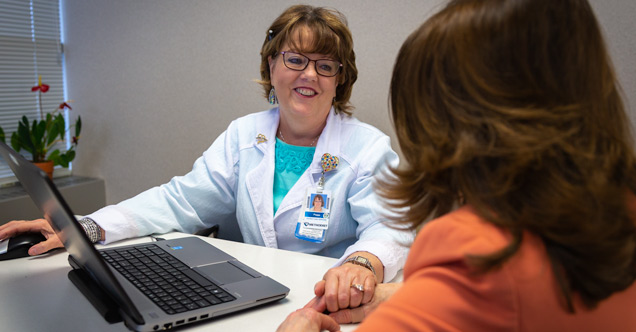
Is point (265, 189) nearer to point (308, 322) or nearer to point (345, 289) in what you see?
point (345, 289)

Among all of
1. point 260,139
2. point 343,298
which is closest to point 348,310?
point 343,298

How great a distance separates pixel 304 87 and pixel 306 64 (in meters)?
0.09

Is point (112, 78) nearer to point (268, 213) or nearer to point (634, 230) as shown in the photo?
point (268, 213)

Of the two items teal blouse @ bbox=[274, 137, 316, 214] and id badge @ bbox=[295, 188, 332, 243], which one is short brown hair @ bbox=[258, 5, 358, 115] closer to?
teal blouse @ bbox=[274, 137, 316, 214]

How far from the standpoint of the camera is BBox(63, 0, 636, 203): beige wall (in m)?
2.58

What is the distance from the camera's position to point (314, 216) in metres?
1.77

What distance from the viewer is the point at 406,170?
77 centimetres

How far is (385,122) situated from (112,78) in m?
1.96

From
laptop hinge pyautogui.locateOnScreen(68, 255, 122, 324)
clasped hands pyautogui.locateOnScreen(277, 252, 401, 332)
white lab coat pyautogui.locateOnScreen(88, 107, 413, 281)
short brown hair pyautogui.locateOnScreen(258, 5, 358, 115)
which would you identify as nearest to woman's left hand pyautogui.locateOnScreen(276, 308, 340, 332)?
clasped hands pyautogui.locateOnScreen(277, 252, 401, 332)

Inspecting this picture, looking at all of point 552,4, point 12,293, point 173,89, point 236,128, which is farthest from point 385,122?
point 552,4

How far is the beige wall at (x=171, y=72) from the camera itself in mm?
2580

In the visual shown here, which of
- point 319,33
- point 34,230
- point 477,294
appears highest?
point 319,33

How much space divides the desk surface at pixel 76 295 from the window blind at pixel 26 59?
91.3 inches

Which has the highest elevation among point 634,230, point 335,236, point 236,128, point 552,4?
point 552,4
